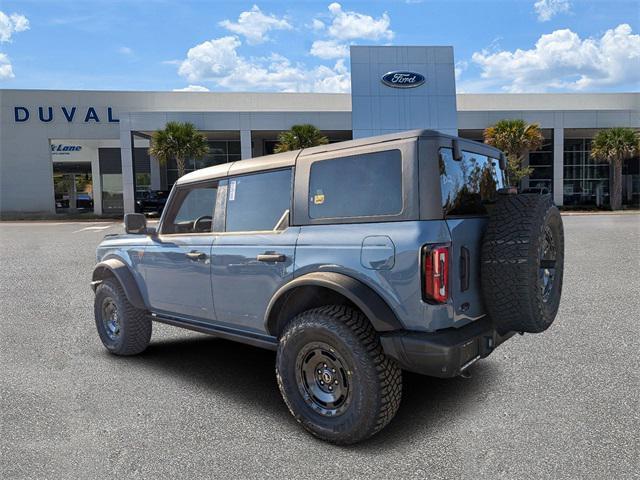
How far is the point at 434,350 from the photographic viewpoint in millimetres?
2807

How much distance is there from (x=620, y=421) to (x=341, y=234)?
2257 mm

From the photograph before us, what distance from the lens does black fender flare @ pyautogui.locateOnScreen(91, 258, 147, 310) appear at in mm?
4770

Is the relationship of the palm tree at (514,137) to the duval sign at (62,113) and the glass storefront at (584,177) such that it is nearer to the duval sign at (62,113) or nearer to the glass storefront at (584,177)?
the glass storefront at (584,177)

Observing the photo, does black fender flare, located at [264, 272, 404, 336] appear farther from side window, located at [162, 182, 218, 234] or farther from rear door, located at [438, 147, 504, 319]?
side window, located at [162, 182, 218, 234]

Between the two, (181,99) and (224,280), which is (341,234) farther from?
(181,99)

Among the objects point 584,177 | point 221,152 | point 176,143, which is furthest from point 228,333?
point 584,177

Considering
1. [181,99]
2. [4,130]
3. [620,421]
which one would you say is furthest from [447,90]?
[620,421]

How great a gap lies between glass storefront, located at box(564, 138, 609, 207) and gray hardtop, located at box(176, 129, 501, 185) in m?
39.0

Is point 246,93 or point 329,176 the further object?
point 246,93

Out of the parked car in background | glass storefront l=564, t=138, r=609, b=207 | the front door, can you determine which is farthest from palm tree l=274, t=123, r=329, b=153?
the front door

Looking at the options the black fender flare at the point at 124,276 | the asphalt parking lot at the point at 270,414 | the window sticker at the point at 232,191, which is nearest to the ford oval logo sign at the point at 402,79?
the asphalt parking lot at the point at 270,414

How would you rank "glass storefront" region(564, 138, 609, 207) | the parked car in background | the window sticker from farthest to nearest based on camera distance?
"glass storefront" region(564, 138, 609, 207), the parked car in background, the window sticker

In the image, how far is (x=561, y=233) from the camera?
3.66 meters

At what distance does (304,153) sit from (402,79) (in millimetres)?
32075
